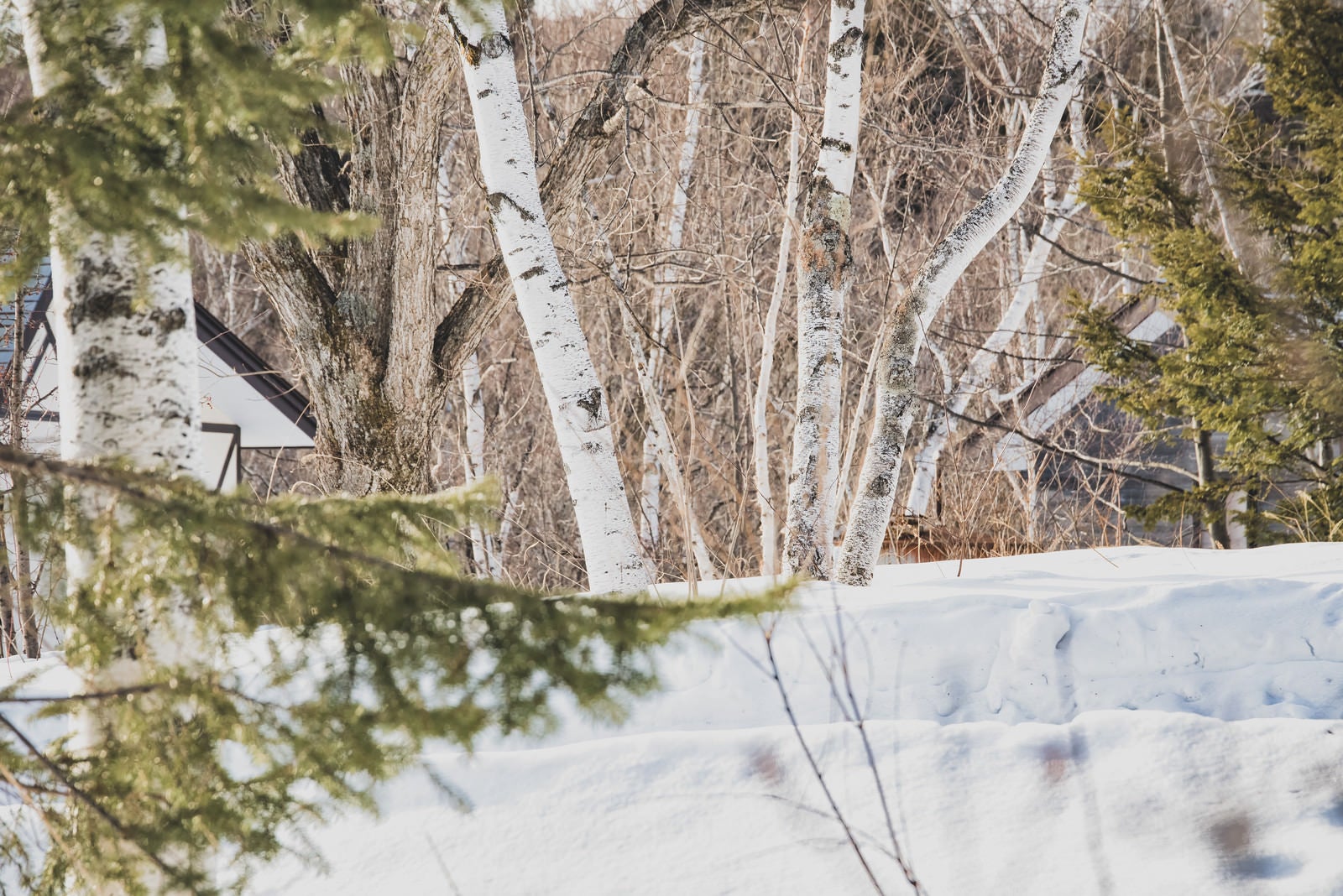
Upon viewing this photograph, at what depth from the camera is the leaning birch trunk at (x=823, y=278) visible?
4.34 meters

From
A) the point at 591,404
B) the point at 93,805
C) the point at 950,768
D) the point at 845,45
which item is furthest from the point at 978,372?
the point at 93,805

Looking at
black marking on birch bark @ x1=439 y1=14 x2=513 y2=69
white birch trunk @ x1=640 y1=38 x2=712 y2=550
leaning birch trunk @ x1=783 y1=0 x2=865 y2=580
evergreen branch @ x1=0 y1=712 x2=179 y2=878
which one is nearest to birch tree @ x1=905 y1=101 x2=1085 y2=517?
white birch trunk @ x1=640 y1=38 x2=712 y2=550

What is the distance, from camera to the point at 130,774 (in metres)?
1.39

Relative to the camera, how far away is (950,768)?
8.17ft

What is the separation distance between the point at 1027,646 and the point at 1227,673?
63cm

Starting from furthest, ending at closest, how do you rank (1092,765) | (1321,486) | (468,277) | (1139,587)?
(1321,486), (468,277), (1139,587), (1092,765)

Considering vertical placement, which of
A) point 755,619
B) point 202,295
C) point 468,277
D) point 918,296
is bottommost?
point 755,619

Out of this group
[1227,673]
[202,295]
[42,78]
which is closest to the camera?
[42,78]

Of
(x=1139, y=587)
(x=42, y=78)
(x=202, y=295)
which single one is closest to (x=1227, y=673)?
(x=1139, y=587)

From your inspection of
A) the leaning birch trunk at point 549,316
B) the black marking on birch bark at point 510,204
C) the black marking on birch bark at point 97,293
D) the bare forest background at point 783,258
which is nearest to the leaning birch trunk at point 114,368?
the black marking on birch bark at point 97,293

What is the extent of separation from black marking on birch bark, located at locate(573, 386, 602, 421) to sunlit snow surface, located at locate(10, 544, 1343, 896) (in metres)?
1.23

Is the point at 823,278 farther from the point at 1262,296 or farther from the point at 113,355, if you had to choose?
the point at 1262,296

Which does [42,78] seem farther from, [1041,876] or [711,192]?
[711,192]

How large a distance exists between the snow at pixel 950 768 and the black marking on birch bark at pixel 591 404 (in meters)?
1.22
